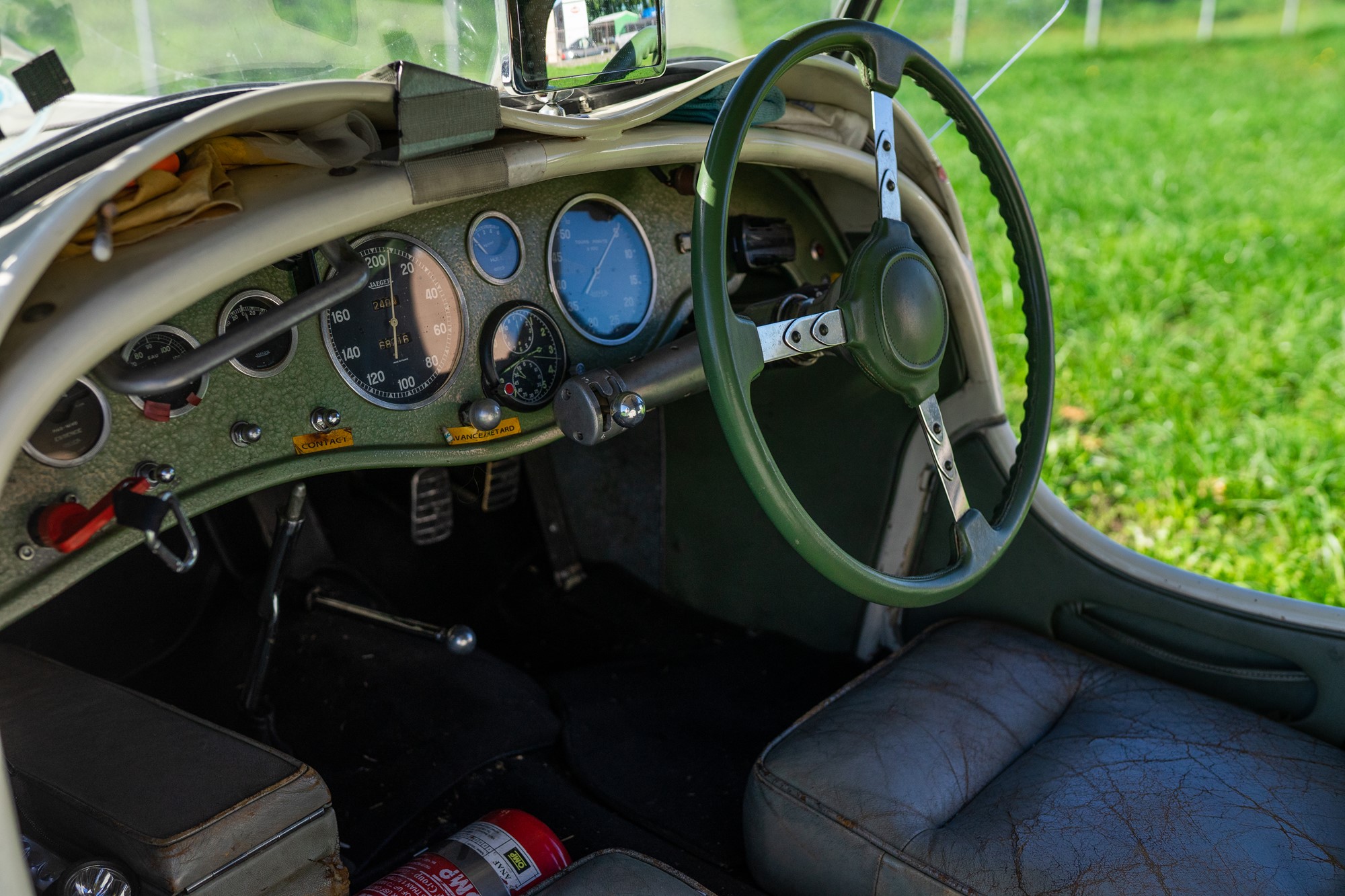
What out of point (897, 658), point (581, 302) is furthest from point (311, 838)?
point (897, 658)

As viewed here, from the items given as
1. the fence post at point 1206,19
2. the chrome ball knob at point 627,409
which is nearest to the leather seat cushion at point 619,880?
the chrome ball knob at point 627,409

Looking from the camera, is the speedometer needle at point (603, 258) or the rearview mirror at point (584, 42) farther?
the speedometer needle at point (603, 258)

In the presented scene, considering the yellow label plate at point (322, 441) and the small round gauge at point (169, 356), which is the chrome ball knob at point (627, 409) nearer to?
the yellow label plate at point (322, 441)

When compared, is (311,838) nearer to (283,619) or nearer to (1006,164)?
(283,619)

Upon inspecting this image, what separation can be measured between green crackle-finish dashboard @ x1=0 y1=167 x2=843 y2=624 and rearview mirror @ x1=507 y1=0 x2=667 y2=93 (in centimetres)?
15

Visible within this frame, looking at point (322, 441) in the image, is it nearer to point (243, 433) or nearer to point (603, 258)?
point (243, 433)

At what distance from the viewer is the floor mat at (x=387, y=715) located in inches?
67.9

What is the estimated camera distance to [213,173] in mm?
1020

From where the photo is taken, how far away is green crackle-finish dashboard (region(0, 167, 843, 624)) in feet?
3.34

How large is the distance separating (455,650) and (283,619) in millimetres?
470

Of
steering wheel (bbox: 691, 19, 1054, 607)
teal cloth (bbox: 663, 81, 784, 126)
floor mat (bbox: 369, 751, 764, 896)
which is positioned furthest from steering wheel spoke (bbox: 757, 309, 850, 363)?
floor mat (bbox: 369, 751, 764, 896)

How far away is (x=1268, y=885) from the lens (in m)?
1.14

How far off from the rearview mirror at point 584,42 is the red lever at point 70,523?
2.51ft

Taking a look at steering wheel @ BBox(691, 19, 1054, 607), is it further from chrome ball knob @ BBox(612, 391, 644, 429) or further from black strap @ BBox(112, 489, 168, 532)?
black strap @ BBox(112, 489, 168, 532)
